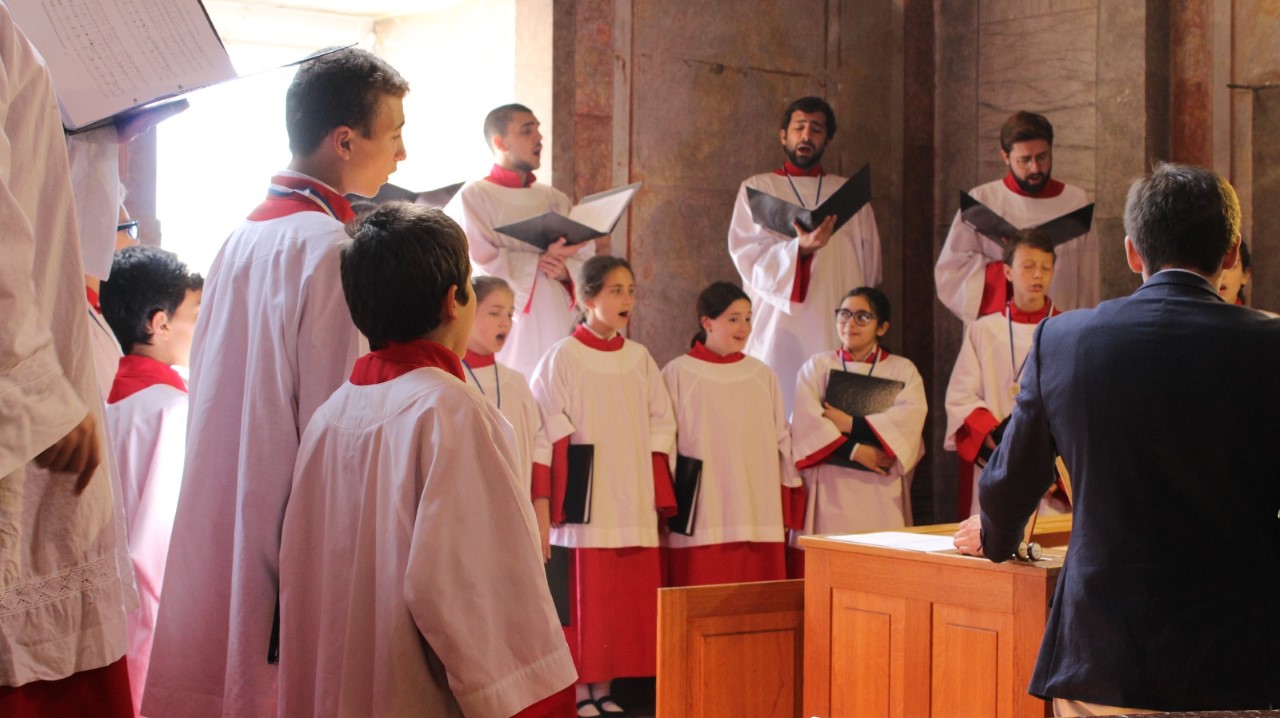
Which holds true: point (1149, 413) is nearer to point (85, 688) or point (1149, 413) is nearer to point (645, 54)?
point (85, 688)

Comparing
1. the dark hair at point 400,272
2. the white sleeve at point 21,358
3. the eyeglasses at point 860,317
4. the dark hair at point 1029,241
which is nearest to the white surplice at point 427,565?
the dark hair at point 400,272

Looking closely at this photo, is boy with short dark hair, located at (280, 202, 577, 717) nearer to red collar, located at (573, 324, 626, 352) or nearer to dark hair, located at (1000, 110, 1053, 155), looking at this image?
red collar, located at (573, 324, 626, 352)

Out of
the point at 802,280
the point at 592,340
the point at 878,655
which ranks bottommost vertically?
the point at 878,655

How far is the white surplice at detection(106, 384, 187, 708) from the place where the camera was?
3.75m

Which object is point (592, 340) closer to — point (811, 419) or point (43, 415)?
point (811, 419)

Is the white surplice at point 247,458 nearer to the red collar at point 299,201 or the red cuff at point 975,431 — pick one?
the red collar at point 299,201

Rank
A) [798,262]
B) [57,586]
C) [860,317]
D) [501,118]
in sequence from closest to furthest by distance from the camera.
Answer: [57,586], [860,317], [501,118], [798,262]

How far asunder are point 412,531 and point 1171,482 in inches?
59.0

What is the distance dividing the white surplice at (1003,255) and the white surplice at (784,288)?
0.53 meters

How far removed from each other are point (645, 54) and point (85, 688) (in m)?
6.54

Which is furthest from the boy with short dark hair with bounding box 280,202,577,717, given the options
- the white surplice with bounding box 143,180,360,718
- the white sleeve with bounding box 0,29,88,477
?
the white sleeve with bounding box 0,29,88,477

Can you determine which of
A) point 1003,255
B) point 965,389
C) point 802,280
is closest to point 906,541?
point 965,389

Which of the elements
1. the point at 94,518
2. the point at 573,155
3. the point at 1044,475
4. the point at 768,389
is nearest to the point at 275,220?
the point at 94,518

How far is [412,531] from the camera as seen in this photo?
219 cm
